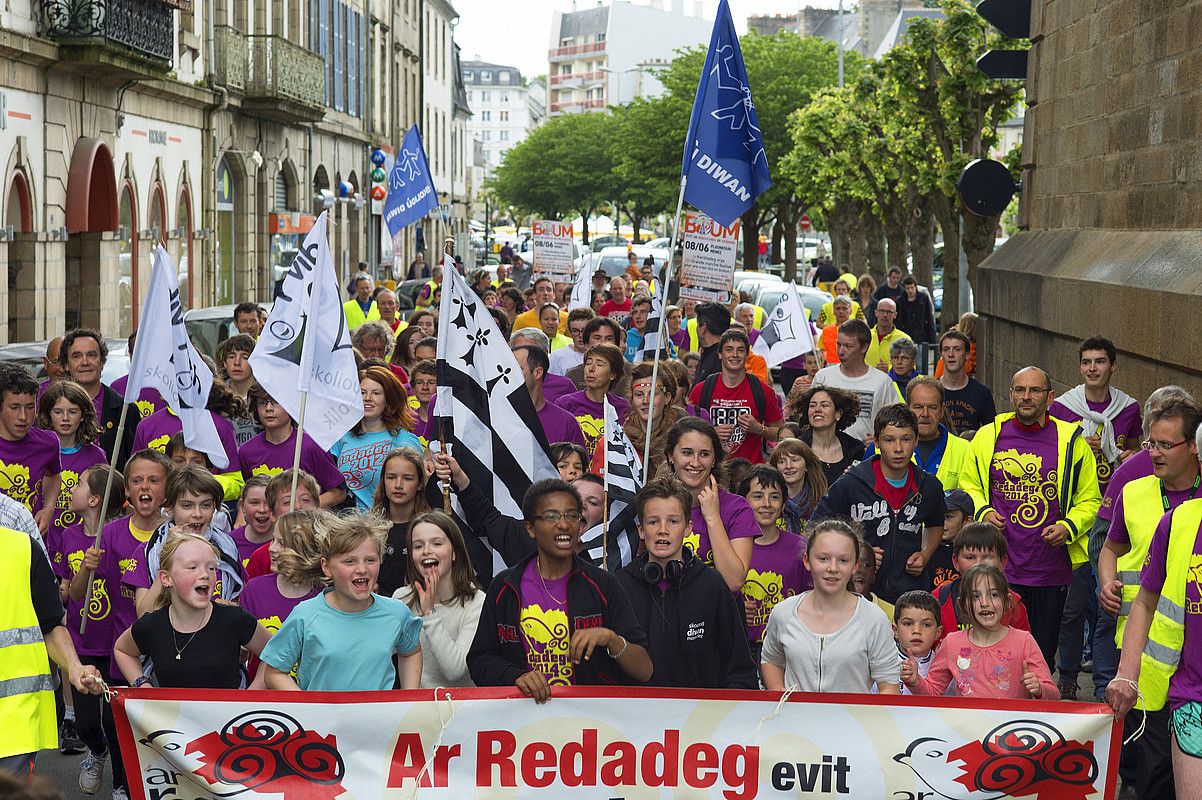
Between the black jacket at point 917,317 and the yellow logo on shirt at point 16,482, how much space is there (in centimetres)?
1492

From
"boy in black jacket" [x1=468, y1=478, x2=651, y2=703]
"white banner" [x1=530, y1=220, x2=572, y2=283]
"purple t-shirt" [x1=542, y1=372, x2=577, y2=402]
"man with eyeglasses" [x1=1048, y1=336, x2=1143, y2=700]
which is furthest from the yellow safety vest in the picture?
"white banner" [x1=530, y1=220, x2=572, y2=283]

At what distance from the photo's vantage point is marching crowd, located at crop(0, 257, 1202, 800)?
578cm

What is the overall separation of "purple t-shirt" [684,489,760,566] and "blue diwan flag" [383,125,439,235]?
1606 cm

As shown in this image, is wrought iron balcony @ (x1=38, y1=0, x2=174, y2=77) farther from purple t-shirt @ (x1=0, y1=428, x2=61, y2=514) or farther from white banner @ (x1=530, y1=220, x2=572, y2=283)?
purple t-shirt @ (x1=0, y1=428, x2=61, y2=514)

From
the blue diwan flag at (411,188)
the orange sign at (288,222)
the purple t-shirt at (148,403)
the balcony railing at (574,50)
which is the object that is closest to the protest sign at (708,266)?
the purple t-shirt at (148,403)

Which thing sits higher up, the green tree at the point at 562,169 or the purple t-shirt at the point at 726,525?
the green tree at the point at 562,169

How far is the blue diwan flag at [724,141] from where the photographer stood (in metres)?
10.2

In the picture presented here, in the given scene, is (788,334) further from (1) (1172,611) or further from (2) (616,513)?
(1) (1172,611)

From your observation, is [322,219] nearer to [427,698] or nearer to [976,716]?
[427,698]

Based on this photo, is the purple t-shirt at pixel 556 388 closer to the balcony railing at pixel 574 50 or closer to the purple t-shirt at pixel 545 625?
the purple t-shirt at pixel 545 625

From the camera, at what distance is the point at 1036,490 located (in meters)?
8.45

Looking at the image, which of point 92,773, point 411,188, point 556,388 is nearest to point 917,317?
point 411,188

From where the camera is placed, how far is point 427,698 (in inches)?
227

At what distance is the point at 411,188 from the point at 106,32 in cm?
459
